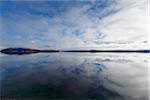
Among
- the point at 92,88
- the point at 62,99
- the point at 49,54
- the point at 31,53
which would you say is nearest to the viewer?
the point at 62,99

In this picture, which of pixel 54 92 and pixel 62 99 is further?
pixel 54 92

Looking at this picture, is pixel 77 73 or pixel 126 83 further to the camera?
pixel 77 73

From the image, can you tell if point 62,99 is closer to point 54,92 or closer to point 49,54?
point 54,92

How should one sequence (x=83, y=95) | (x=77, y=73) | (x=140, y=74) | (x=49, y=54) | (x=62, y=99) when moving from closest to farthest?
(x=62, y=99) → (x=83, y=95) → (x=140, y=74) → (x=77, y=73) → (x=49, y=54)

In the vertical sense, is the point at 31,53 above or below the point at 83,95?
above

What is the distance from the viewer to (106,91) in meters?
6.51

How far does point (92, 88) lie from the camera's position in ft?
22.7

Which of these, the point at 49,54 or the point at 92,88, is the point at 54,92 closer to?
the point at 92,88

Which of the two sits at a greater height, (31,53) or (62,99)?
(31,53)

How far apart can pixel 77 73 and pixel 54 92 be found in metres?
2.37

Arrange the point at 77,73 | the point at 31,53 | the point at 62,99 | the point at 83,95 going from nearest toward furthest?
the point at 62,99 < the point at 83,95 < the point at 77,73 < the point at 31,53

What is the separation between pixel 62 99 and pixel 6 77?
260 centimetres

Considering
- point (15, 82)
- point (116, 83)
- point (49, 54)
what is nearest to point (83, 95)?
point (116, 83)

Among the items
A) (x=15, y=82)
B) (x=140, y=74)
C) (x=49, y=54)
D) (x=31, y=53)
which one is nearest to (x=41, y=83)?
(x=15, y=82)
